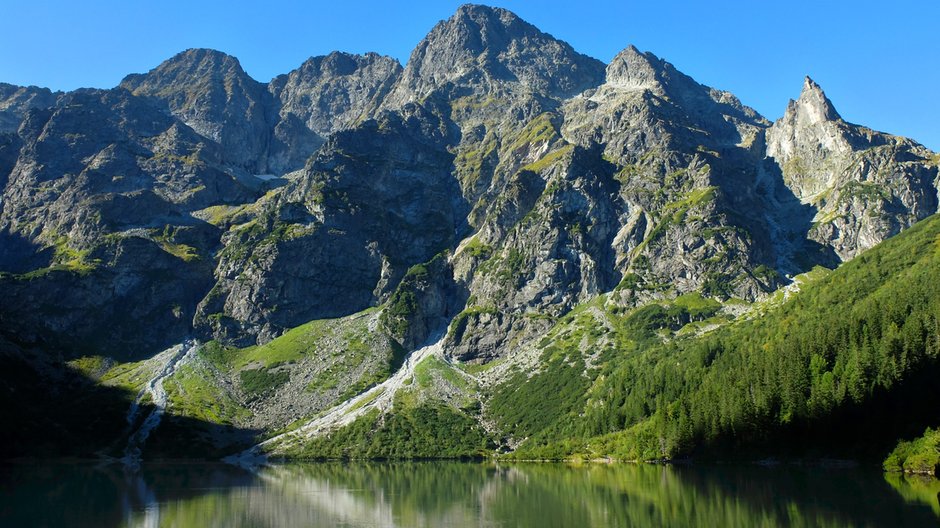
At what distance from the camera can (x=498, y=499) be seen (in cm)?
8856

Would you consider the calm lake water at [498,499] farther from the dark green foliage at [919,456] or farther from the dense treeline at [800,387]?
the dense treeline at [800,387]

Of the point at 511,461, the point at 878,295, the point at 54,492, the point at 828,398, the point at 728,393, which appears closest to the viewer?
the point at 54,492

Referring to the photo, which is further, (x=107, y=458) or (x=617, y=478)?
(x=107, y=458)

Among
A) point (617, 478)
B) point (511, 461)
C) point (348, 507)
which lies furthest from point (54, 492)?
point (511, 461)

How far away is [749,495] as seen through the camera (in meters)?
79.0

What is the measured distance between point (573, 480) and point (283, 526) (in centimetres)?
5623

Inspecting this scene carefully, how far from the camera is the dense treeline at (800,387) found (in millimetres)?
117375

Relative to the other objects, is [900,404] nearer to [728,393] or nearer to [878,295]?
[728,393]

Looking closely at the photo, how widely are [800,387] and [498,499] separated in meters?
71.1

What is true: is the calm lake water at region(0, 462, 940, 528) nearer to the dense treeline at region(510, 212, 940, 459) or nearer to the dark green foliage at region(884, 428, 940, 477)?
the dark green foliage at region(884, 428, 940, 477)

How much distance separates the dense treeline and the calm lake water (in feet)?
44.2

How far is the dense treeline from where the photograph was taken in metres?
117

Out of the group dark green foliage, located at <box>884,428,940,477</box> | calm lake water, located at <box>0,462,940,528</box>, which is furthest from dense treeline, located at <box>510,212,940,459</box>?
calm lake water, located at <box>0,462,940,528</box>

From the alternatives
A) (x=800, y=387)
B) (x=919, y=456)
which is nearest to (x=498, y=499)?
(x=919, y=456)
